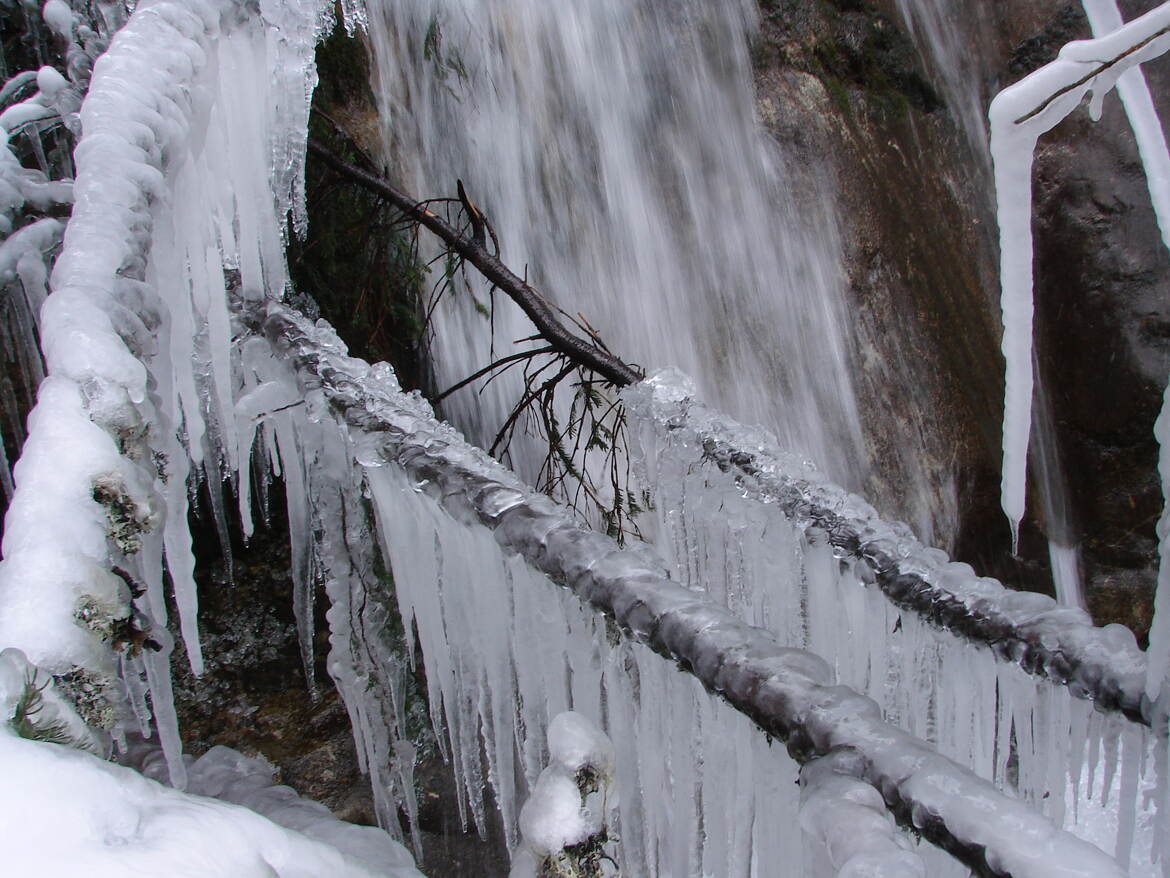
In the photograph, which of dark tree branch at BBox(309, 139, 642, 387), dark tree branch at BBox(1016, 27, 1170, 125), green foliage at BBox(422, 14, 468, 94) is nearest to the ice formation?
dark tree branch at BBox(309, 139, 642, 387)

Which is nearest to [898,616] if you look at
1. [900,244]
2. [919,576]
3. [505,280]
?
[919,576]

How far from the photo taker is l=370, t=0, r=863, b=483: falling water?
4.03m

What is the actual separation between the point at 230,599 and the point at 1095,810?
3176mm

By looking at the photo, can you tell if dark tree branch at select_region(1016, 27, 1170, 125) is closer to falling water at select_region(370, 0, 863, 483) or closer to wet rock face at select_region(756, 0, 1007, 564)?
falling water at select_region(370, 0, 863, 483)

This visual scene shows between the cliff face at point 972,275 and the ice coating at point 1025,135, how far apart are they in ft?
14.0

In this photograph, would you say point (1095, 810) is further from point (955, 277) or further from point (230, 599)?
point (955, 277)

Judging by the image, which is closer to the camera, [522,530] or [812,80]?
[522,530]

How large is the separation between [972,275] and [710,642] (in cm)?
582

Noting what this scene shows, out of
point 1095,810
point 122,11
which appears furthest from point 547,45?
point 1095,810

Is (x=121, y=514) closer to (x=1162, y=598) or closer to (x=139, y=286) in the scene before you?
(x=139, y=286)

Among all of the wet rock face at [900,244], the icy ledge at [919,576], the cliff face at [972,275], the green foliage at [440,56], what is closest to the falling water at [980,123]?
the cliff face at [972,275]

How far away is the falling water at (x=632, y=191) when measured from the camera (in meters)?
4.03

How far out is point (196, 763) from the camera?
2.33 m

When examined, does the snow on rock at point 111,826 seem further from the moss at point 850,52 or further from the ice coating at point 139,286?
the moss at point 850,52
